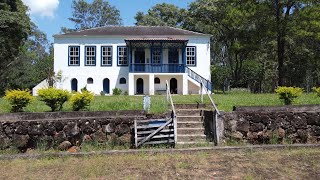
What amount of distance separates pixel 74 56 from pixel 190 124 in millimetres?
20506

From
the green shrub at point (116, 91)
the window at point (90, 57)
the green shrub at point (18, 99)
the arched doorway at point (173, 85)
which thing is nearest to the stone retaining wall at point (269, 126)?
the green shrub at point (18, 99)

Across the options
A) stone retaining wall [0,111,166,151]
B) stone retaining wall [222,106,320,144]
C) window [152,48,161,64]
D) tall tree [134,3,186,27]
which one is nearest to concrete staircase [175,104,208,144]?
stone retaining wall [222,106,320,144]

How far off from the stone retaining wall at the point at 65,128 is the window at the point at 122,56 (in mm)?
19411

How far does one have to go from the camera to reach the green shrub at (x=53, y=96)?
10219 mm

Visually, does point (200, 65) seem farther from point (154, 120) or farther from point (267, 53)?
point (154, 120)

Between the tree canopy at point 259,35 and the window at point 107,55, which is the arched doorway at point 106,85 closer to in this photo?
the window at point 107,55

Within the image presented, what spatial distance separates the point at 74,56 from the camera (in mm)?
28750

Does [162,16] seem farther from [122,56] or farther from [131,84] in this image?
[131,84]

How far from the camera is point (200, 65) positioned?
29.1 m

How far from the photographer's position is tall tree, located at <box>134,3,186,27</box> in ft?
150

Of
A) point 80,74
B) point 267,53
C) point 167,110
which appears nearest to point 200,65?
point 80,74

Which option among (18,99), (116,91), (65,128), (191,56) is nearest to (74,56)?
(116,91)

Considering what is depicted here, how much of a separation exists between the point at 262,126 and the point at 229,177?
3.96m

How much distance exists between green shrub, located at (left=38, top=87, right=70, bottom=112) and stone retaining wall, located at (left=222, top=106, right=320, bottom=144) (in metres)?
4.92
